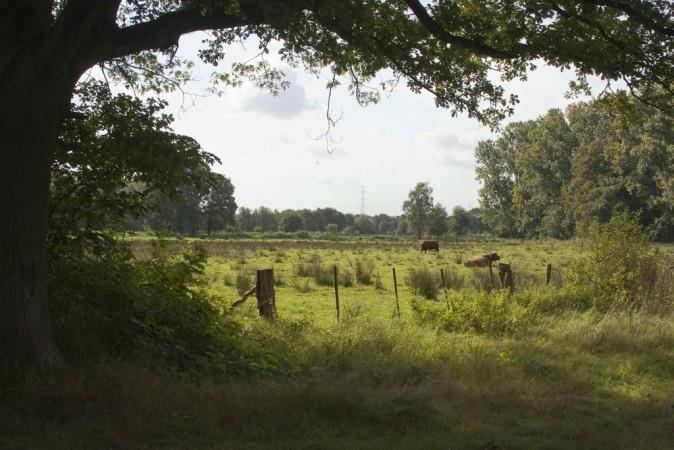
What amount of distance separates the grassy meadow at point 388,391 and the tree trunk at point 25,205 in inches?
18.2

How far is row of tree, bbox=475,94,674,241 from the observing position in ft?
201

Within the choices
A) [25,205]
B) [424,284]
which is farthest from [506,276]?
[25,205]

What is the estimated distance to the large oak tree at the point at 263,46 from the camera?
6.32 meters

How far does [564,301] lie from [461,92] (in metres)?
7.42

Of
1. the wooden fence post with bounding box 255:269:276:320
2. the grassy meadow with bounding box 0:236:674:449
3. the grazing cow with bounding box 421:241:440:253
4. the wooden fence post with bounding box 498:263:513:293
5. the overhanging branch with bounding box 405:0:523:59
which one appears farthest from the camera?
the grazing cow with bounding box 421:241:440:253

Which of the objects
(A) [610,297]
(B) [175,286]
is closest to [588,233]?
(A) [610,297]

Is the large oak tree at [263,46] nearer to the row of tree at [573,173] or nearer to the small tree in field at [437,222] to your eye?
the row of tree at [573,173]

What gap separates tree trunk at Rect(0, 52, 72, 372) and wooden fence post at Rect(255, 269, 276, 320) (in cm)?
497

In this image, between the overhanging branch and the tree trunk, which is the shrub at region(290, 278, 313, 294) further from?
the tree trunk

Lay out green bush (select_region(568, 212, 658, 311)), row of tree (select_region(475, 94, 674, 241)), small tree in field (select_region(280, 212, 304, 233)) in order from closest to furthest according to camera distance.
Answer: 1. green bush (select_region(568, 212, 658, 311))
2. row of tree (select_region(475, 94, 674, 241))
3. small tree in field (select_region(280, 212, 304, 233))

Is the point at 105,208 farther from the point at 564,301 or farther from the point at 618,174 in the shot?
the point at 618,174

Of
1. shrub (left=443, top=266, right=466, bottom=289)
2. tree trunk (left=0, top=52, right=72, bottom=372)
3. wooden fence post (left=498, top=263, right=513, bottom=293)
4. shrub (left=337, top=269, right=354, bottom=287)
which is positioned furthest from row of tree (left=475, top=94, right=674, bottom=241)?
tree trunk (left=0, top=52, right=72, bottom=372)

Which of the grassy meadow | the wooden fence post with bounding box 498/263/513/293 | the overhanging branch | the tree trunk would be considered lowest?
the grassy meadow

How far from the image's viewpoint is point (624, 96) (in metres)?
10.3
